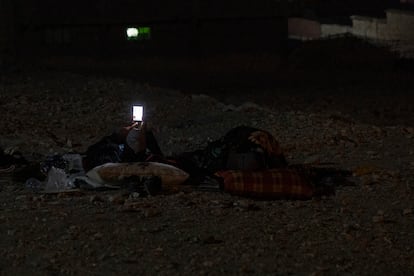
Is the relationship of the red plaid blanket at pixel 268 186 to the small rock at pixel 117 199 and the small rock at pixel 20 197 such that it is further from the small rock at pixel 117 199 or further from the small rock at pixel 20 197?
the small rock at pixel 20 197

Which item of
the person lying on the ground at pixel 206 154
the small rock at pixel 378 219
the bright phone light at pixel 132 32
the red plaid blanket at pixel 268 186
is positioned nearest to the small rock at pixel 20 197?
the person lying on the ground at pixel 206 154

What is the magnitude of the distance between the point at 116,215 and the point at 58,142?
3.87 metres

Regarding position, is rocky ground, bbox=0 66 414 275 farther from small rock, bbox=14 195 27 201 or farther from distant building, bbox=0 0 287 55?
distant building, bbox=0 0 287 55

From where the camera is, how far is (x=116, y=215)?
644 cm

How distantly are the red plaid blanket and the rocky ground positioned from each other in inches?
3.9

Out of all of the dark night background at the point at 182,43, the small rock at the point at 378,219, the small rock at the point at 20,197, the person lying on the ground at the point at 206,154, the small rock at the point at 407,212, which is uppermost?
the dark night background at the point at 182,43

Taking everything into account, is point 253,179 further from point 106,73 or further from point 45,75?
point 106,73

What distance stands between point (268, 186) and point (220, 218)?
32.8 inches

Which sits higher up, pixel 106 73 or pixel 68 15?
pixel 68 15

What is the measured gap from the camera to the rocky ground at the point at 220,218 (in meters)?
5.31

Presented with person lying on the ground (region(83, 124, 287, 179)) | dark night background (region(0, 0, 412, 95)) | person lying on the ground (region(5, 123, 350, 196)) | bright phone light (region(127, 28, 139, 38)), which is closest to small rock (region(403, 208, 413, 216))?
person lying on the ground (region(5, 123, 350, 196))

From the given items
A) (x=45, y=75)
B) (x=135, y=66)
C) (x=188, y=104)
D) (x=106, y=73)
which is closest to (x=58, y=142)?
(x=188, y=104)

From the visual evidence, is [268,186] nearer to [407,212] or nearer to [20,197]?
[407,212]

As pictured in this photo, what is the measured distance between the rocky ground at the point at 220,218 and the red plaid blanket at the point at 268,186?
10 centimetres
